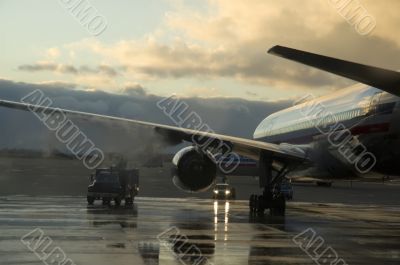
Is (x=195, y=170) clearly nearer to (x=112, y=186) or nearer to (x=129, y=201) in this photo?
(x=112, y=186)

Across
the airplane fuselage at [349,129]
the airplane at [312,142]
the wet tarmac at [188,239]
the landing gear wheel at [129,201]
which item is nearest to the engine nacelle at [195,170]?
the airplane at [312,142]

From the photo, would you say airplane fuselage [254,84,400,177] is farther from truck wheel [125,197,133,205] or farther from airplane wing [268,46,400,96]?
truck wheel [125,197,133,205]

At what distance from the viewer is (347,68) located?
1294cm

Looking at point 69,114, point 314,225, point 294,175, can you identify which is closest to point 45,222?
point 69,114

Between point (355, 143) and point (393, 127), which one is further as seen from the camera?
point (355, 143)

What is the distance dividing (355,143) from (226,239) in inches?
249

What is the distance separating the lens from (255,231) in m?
17.6

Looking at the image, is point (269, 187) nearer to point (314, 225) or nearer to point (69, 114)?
point (314, 225)

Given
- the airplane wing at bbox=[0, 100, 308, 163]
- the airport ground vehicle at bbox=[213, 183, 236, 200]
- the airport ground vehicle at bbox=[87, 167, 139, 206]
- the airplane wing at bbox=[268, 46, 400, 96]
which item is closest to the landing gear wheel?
the airport ground vehicle at bbox=[87, 167, 139, 206]

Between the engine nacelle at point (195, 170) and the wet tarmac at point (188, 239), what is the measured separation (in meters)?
1.66

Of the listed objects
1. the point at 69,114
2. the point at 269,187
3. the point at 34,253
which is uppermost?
the point at 69,114

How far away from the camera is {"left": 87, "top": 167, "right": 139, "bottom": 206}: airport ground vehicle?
30.3 m

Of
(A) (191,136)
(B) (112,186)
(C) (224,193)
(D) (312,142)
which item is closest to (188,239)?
(A) (191,136)

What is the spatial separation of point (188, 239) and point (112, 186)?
52.7 ft
